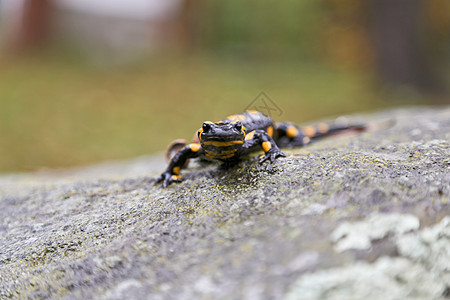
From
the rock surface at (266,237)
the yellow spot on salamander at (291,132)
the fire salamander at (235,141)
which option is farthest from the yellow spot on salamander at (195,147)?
the yellow spot on salamander at (291,132)

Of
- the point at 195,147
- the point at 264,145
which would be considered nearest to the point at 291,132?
the point at 264,145

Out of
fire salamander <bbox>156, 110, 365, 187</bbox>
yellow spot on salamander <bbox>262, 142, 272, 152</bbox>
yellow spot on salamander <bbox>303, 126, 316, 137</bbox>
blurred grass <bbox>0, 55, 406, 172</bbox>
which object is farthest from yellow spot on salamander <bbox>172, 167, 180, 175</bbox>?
blurred grass <bbox>0, 55, 406, 172</bbox>

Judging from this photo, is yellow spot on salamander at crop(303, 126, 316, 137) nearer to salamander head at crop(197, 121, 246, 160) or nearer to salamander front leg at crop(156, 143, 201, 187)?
salamander front leg at crop(156, 143, 201, 187)

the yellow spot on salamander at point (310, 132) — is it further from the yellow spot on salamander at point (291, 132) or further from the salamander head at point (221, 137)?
the salamander head at point (221, 137)

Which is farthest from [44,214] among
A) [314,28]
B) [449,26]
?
[449,26]

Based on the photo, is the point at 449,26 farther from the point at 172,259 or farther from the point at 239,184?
the point at 172,259
